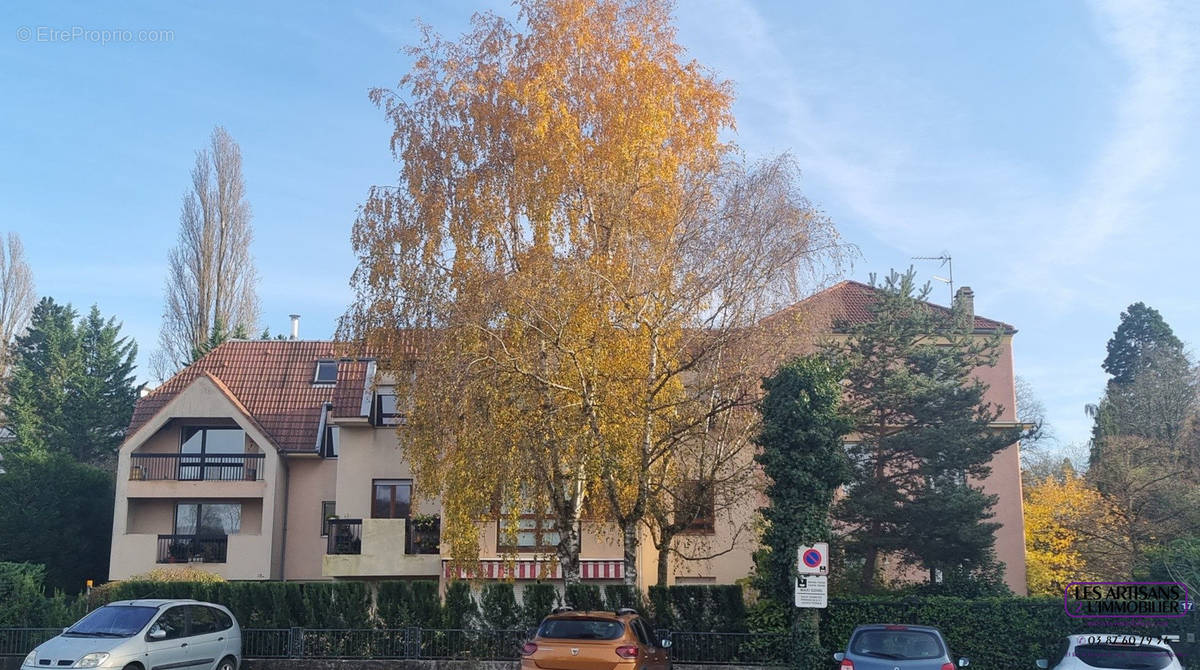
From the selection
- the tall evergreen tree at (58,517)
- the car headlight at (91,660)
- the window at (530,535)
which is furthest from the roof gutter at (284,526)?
the car headlight at (91,660)

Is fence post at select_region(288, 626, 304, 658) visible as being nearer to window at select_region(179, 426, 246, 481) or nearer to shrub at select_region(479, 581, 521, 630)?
shrub at select_region(479, 581, 521, 630)

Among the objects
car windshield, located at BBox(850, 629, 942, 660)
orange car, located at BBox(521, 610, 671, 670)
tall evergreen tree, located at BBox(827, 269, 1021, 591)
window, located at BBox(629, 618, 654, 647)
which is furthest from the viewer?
tall evergreen tree, located at BBox(827, 269, 1021, 591)

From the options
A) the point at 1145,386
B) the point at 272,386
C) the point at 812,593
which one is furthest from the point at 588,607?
the point at 1145,386

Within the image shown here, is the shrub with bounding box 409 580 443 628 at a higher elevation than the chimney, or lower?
lower

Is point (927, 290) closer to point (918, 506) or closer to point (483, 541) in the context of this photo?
point (918, 506)

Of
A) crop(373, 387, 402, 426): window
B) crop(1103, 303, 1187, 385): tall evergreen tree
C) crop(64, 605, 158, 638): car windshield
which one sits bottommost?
crop(64, 605, 158, 638): car windshield

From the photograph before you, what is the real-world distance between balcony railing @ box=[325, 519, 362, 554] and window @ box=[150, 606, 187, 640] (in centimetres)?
1178

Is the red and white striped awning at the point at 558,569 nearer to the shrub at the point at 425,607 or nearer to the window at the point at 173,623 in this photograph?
the shrub at the point at 425,607

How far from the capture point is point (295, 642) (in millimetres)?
22312

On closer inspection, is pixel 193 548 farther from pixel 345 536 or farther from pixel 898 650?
pixel 898 650

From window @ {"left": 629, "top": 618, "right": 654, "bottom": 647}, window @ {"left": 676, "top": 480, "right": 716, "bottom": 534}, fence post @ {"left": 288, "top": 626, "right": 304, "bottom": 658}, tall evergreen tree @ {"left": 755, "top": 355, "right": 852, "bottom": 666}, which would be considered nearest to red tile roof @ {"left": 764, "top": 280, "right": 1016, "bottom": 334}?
tall evergreen tree @ {"left": 755, "top": 355, "right": 852, "bottom": 666}

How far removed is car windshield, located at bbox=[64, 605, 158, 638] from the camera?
1755cm

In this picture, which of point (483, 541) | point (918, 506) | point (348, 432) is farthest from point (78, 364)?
point (918, 506)

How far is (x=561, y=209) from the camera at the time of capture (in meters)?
23.0
